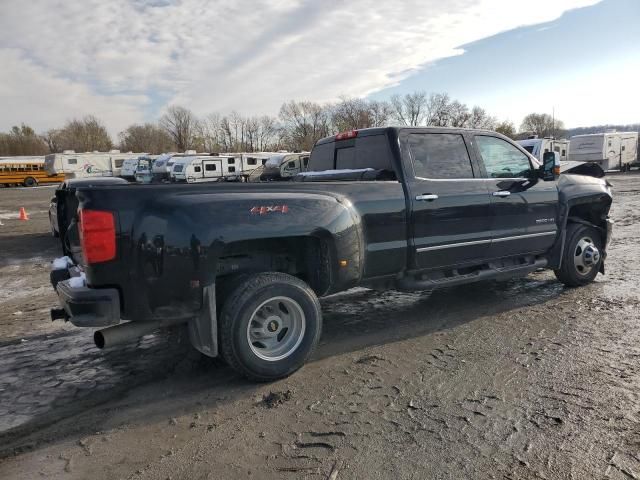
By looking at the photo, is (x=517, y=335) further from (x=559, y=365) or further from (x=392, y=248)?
(x=392, y=248)

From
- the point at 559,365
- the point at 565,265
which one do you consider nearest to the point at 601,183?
the point at 565,265

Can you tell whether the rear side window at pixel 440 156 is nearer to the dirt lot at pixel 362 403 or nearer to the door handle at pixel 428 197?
the door handle at pixel 428 197

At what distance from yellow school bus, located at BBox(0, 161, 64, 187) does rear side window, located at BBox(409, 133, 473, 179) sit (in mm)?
49758

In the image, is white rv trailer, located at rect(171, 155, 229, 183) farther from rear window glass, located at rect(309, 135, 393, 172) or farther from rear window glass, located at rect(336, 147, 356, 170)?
rear window glass, located at rect(336, 147, 356, 170)

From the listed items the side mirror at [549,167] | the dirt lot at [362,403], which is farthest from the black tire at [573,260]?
the side mirror at [549,167]

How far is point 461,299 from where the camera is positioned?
5.92 metres

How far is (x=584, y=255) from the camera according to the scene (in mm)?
6082

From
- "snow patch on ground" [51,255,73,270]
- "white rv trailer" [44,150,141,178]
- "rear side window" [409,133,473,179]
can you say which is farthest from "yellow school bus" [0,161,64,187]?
"rear side window" [409,133,473,179]

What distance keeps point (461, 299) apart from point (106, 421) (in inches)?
167

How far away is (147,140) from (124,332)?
9266 cm

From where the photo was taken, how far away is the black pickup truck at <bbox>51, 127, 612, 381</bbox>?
10.8ft

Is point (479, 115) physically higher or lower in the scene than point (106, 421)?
higher

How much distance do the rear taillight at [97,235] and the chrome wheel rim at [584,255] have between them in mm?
5486

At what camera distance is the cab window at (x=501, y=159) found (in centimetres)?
531
